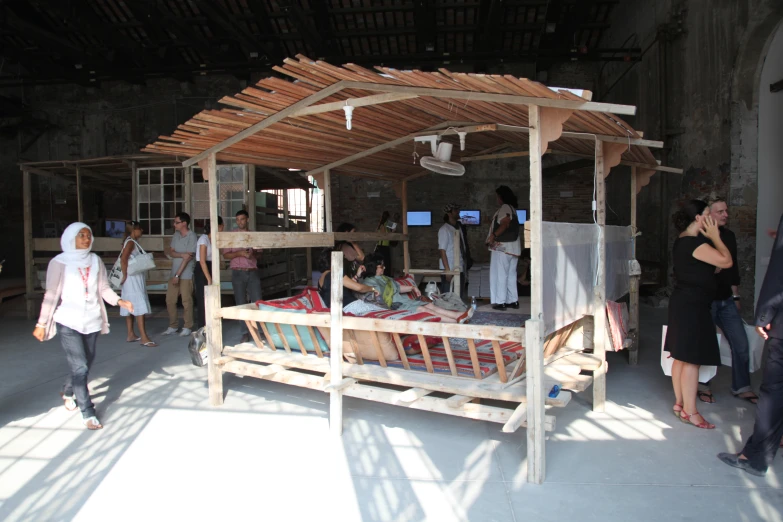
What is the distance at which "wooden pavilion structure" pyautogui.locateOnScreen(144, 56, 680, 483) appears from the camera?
3.19 metres

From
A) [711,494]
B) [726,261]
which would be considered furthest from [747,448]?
[726,261]

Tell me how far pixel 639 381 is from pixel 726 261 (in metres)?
1.84

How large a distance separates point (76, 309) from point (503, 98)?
11.2 ft

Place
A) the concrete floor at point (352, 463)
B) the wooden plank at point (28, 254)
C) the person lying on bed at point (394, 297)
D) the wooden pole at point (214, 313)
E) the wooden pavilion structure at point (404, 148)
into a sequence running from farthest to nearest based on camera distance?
the wooden plank at point (28, 254) < the person lying on bed at point (394, 297) < the wooden pole at point (214, 313) < the wooden pavilion structure at point (404, 148) < the concrete floor at point (352, 463)

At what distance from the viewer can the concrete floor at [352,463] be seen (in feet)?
9.24

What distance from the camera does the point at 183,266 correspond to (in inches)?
278

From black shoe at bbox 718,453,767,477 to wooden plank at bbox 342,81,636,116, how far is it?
2.21m

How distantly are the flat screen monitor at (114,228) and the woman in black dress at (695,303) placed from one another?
10.8m

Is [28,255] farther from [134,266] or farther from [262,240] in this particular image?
[262,240]

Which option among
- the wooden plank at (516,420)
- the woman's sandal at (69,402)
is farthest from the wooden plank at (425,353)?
the woman's sandal at (69,402)

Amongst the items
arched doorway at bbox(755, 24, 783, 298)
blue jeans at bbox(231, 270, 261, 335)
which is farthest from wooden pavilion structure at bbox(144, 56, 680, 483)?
arched doorway at bbox(755, 24, 783, 298)

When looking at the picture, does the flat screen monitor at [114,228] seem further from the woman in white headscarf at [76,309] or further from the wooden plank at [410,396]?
the wooden plank at [410,396]

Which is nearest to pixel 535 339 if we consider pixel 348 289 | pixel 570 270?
pixel 570 270

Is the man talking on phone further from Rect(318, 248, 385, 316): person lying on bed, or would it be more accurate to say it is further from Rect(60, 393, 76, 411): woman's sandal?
Rect(60, 393, 76, 411): woman's sandal
